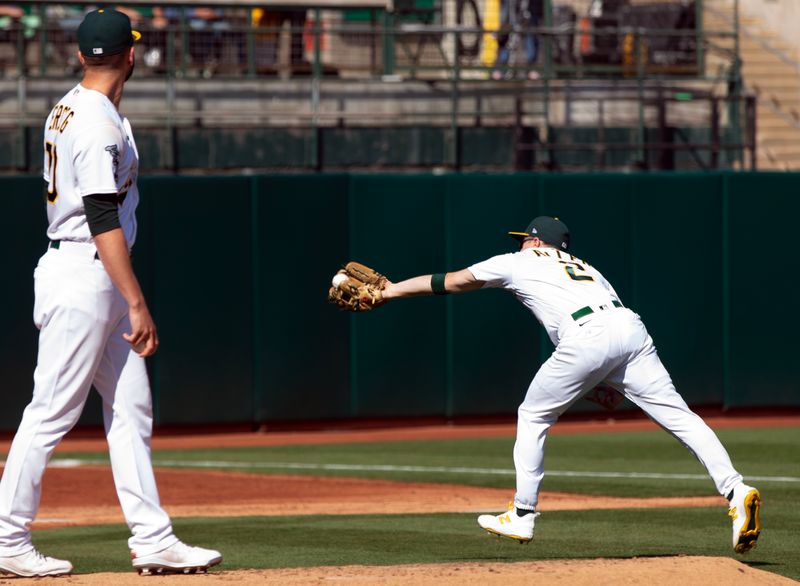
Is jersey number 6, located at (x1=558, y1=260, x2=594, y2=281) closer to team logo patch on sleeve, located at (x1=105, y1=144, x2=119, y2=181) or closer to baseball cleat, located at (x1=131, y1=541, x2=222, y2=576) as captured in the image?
baseball cleat, located at (x1=131, y1=541, x2=222, y2=576)

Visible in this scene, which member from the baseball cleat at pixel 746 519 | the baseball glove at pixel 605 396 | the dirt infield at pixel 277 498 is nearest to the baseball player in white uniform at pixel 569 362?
the baseball cleat at pixel 746 519

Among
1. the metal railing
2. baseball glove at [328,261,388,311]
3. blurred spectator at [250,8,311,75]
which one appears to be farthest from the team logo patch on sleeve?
blurred spectator at [250,8,311,75]

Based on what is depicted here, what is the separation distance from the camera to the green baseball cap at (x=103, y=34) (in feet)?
16.2

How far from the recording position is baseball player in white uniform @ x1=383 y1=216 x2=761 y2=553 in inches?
240

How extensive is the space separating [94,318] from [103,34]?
3.48ft

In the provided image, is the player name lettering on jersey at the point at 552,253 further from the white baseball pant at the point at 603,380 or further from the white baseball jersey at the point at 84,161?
the white baseball jersey at the point at 84,161

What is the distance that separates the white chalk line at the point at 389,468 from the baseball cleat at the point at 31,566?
6026mm

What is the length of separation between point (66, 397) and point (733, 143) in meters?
13.8

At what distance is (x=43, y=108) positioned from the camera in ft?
53.5

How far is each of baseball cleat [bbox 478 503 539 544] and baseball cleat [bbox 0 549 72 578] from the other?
1.99 metres

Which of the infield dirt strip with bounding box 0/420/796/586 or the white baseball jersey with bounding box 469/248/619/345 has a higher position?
the white baseball jersey with bounding box 469/248/619/345

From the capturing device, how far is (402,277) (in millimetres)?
13789

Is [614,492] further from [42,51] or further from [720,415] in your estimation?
[42,51]

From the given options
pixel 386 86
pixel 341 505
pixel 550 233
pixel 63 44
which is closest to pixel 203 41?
pixel 63 44
